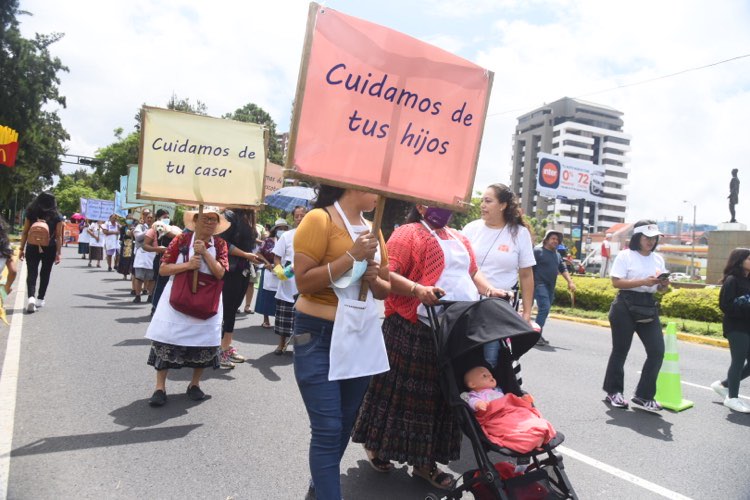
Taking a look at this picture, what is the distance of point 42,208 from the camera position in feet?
30.0

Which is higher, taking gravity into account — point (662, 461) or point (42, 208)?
point (42, 208)

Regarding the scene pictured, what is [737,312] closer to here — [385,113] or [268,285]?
[385,113]

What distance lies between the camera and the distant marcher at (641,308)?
5.27m

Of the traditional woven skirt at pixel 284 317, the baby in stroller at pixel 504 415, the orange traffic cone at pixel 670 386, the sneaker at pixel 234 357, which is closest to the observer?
the baby in stroller at pixel 504 415

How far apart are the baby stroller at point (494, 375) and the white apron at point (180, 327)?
248 centimetres

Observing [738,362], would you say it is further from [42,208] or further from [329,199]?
[42,208]

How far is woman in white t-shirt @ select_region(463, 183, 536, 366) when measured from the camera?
190 inches

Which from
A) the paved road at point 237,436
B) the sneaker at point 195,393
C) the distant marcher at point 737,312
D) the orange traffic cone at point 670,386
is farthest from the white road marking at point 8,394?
the distant marcher at point 737,312

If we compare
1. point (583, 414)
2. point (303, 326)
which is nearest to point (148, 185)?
point (303, 326)

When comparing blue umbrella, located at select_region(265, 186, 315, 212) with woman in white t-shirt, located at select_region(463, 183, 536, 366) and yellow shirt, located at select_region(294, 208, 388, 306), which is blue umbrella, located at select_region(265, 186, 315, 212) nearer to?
woman in white t-shirt, located at select_region(463, 183, 536, 366)

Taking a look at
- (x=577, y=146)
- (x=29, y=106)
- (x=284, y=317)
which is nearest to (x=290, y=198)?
(x=284, y=317)

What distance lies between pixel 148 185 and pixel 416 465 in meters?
3.21

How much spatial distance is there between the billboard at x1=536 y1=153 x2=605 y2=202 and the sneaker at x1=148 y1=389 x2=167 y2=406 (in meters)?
42.3

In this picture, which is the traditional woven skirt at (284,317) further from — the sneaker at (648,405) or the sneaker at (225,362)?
the sneaker at (648,405)
